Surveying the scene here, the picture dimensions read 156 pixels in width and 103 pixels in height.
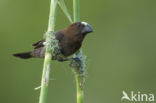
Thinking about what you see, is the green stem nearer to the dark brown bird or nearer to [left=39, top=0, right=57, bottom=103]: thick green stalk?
[left=39, top=0, right=57, bottom=103]: thick green stalk

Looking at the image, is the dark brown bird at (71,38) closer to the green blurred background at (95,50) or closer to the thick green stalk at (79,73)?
the thick green stalk at (79,73)

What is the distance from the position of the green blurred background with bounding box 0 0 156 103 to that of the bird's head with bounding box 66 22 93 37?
298 centimetres

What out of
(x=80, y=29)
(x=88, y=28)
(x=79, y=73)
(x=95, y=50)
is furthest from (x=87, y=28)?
(x=95, y=50)

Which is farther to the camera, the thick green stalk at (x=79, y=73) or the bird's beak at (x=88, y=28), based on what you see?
the bird's beak at (x=88, y=28)

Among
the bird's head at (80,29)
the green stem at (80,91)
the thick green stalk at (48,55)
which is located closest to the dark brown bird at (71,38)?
the bird's head at (80,29)

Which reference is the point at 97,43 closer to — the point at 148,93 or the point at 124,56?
the point at 124,56

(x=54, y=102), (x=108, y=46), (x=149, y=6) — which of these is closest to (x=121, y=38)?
(x=108, y=46)

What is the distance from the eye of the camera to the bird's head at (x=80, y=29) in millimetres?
3236

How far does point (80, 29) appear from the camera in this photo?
3365 millimetres

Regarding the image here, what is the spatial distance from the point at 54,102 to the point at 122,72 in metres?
1.39

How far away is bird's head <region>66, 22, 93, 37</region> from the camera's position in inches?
127

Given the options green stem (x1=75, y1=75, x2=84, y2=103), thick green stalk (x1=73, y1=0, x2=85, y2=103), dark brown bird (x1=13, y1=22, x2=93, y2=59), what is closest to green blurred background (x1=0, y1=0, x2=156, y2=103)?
dark brown bird (x1=13, y1=22, x2=93, y2=59)

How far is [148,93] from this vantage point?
6.49 m

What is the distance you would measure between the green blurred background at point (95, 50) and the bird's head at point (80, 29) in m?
2.98
